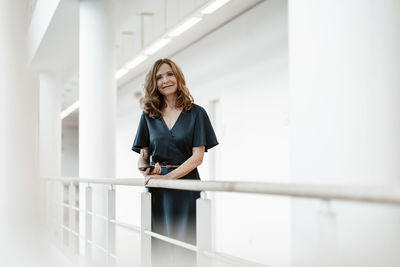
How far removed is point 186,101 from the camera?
206 cm

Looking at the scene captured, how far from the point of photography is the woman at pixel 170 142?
6.42ft

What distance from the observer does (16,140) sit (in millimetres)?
486

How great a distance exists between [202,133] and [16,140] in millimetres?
1570

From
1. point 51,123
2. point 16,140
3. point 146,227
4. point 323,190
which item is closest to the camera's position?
point 16,140

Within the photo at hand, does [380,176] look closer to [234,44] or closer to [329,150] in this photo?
[329,150]

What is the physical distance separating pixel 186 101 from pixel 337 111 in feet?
2.31

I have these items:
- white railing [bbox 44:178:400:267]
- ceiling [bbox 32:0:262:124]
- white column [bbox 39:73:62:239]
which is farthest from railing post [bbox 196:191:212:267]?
white column [bbox 39:73:62:239]

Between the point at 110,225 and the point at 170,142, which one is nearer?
the point at 170,142

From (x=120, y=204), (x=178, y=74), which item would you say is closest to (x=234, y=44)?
(x=178, y=74)

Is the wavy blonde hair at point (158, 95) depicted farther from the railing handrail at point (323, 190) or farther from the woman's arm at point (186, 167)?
the railing handrail at point (323, 190)

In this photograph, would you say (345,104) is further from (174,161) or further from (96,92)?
(96,92)

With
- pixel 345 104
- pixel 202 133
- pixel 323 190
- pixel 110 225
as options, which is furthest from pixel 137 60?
pixel 323 190

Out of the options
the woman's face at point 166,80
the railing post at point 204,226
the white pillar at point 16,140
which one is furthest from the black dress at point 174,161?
the white pillar at point 16,140

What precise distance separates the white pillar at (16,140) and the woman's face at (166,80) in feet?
5.09
